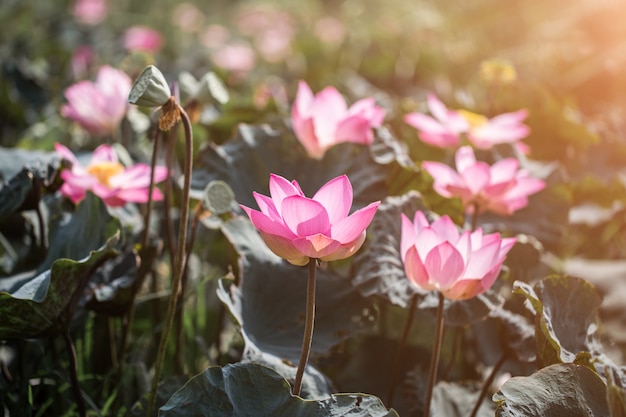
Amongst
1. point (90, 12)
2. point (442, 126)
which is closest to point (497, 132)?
point (442, 126)

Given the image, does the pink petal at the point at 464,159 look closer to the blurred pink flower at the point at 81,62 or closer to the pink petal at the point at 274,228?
the pink petal at the point at 274,228

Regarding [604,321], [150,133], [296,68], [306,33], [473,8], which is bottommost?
[604,321]

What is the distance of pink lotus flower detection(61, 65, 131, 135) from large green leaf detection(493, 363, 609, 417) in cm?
84

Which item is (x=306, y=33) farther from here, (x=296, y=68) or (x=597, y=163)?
(x=597, y=163)

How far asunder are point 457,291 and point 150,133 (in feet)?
2.27

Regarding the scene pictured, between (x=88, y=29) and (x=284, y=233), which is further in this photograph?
(x=88, y=29)

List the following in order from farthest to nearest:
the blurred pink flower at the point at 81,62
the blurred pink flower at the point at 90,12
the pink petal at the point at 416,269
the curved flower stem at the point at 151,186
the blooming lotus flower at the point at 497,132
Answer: the blurred pink flower at the point at 90,12
the blurred pink flower at the point at 81,62
the blooming lotus flower at the point at 497,132
the curved flower stem at the point at 151,186
the pink petal at the point at 416,269

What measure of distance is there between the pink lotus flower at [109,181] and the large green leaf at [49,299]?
159 millimetres

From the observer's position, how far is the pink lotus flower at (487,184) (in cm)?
94

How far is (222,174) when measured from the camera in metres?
1.11

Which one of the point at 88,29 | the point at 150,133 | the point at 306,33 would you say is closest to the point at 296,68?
the point at 306,33

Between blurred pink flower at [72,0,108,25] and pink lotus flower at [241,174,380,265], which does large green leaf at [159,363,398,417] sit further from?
blurred pink flower at [72,0,108,25]

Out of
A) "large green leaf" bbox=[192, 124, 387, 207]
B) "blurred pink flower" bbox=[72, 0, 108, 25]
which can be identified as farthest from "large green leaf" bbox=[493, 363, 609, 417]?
"blurred pink flower" bbox=[72, 0, 108, 25]

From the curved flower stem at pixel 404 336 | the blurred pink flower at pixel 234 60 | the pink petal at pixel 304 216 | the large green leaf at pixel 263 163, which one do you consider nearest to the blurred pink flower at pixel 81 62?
the blurred pink flower at pixel 234 60
